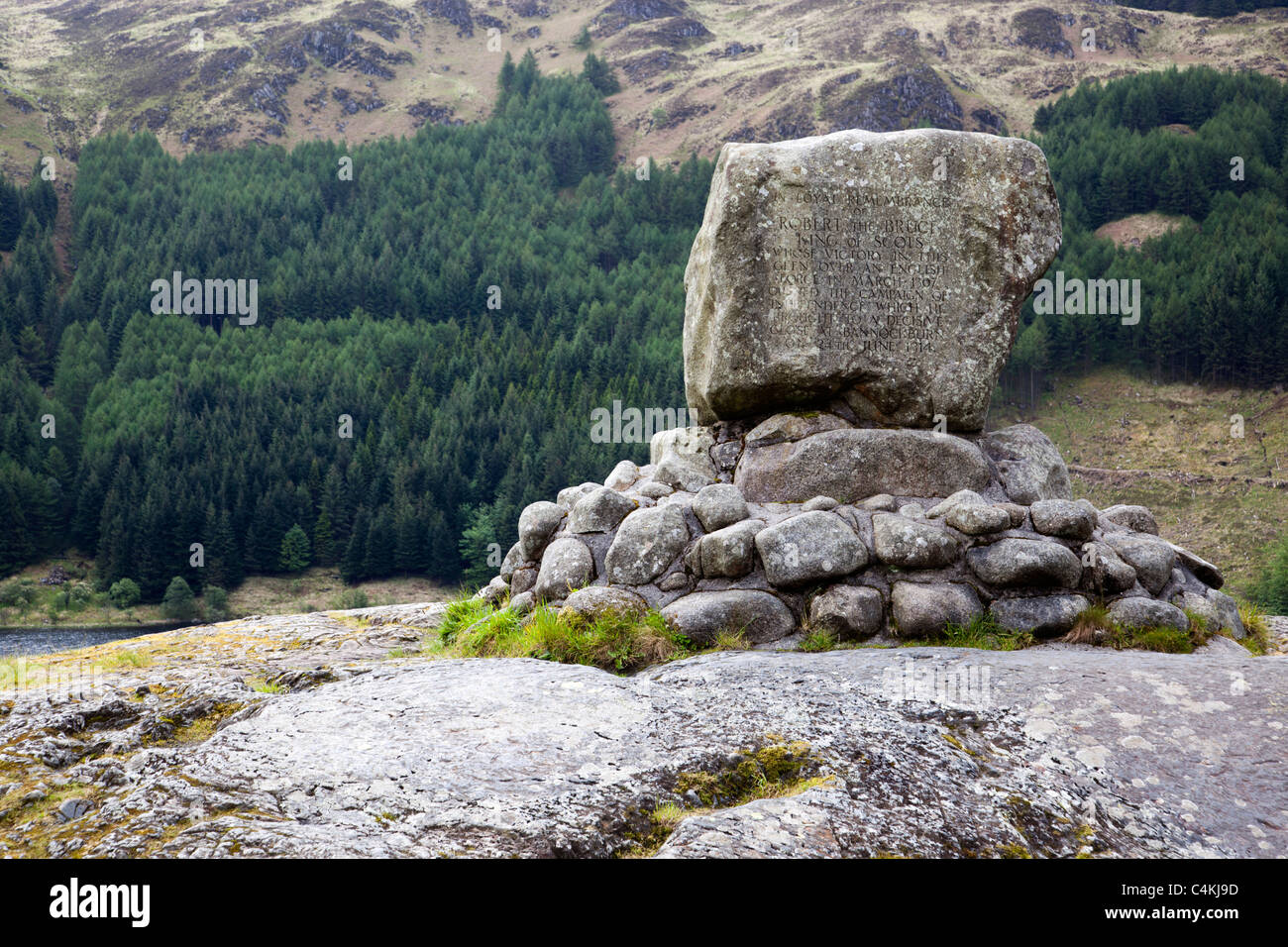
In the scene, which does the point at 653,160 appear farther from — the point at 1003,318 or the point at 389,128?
the point at 1003,318

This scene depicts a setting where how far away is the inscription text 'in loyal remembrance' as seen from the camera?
1231cm

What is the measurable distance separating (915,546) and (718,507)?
2278 millimetres

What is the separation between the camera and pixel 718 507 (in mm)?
11273

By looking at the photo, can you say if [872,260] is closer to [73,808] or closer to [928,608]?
[928,608]

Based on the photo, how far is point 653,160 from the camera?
503ft

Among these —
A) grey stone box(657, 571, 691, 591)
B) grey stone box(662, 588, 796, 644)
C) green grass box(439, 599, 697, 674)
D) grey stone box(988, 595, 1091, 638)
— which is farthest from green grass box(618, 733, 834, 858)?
grey stone box(988, 595, 1091, 638)

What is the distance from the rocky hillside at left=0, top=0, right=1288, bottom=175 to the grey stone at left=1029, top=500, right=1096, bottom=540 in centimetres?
12929

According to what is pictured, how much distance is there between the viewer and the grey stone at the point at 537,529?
12109mm

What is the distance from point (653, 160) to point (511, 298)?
4556 cm

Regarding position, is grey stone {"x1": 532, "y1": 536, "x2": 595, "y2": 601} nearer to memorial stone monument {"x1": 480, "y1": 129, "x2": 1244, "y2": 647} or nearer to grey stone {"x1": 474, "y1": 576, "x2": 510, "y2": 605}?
memorial stone monument {"x1": 480, "y1": 129, "x2": 1244, "y2": 647}

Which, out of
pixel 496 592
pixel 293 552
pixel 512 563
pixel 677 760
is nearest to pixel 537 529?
pixel 512 563

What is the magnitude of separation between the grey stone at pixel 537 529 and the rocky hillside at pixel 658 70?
12958 cm

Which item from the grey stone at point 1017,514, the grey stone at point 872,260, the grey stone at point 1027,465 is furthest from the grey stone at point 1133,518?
the grey stone at point 872,260

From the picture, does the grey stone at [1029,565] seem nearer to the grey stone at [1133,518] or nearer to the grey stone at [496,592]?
the grey stone at [1133,518]
